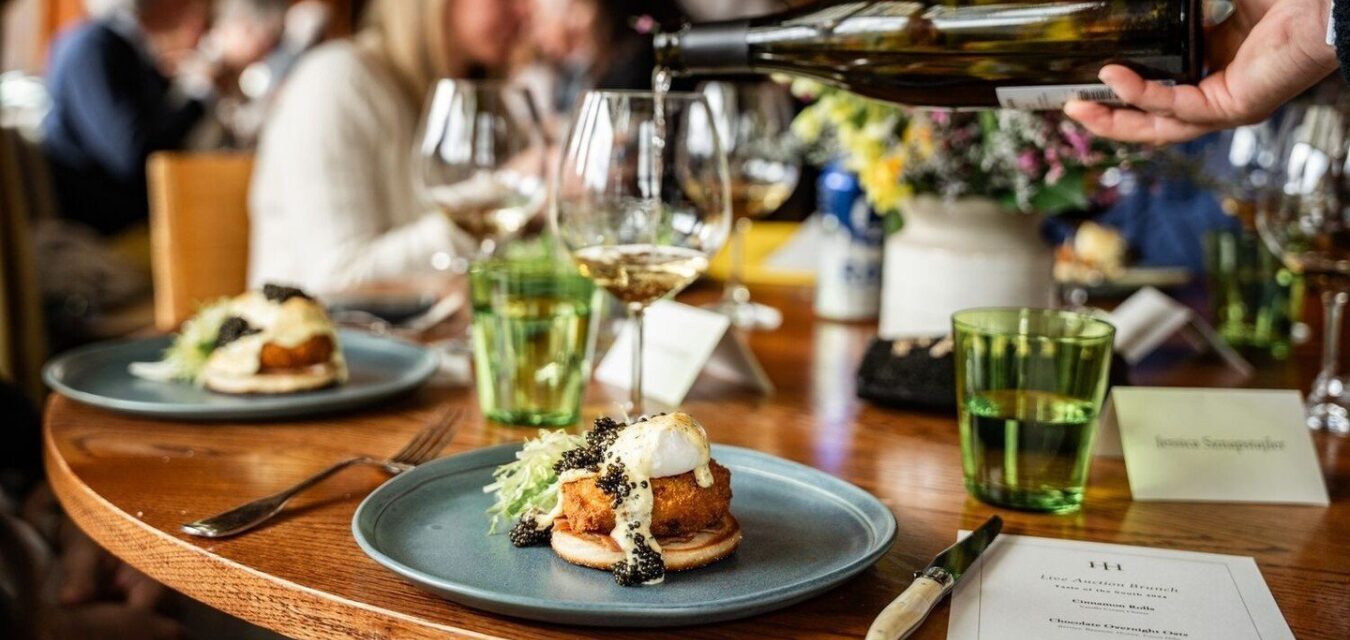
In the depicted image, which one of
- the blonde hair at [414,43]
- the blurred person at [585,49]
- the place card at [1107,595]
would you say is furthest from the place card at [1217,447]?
the blurred person at [585,49]

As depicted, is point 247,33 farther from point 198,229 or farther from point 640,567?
point 640,567

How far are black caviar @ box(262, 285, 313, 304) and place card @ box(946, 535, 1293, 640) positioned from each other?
724mm

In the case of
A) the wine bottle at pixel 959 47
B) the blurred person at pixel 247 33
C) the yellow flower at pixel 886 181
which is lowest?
the yellow flower at pixel 886 181

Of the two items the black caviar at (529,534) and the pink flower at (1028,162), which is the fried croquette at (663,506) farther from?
the pink flower at (1028,162)

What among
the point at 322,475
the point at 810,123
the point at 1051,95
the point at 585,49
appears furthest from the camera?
the point at 585,49

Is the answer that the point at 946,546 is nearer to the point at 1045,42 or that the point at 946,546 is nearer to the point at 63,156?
the point at 1045,42

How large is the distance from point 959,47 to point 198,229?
1.92m

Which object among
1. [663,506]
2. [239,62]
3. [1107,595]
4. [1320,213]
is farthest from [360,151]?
[239,62]

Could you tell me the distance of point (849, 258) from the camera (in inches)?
67.2

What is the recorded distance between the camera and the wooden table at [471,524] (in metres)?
0.70

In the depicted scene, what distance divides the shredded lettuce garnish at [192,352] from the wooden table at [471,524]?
97mm

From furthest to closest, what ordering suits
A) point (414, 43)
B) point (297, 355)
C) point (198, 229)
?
point (414, 43) → point (198, 229) → point (297, 355)

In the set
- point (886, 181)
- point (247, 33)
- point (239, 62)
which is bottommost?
point (886, 181)

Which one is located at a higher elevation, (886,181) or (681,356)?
(886,181)
